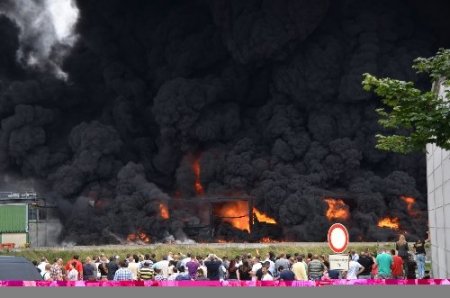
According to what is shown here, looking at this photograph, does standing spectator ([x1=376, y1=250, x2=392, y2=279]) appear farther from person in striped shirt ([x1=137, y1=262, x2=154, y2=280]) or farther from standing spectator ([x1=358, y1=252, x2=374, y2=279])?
person in striped shirt ([x1=137, y1=262, x2=154, y2=280])

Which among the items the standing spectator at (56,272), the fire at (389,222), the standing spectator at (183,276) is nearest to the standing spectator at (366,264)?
the standing spectator at (183,276)

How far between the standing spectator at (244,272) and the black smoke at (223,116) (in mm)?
42775

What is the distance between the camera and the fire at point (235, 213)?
7931 centimetres

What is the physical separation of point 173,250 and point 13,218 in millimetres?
17278

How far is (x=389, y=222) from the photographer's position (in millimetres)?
72562

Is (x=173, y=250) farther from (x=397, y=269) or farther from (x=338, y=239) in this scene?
(x=338, y=239)

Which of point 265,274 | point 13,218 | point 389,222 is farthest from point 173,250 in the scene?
point 265,274

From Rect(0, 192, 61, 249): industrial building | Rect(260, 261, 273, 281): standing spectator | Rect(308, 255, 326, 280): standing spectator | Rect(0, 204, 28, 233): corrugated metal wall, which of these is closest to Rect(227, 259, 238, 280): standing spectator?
Rect(260, 261, 273, 281): standing spectator

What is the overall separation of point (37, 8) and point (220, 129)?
36707 mm

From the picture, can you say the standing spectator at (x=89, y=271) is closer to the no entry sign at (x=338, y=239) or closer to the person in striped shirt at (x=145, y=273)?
the person in striped shirt at (x=145, y=273)

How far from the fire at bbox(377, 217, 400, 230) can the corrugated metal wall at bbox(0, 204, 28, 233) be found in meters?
28.5

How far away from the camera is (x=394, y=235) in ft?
225

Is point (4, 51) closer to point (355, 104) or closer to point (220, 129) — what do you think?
point (220, 129)

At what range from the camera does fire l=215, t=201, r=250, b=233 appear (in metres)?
79.3
